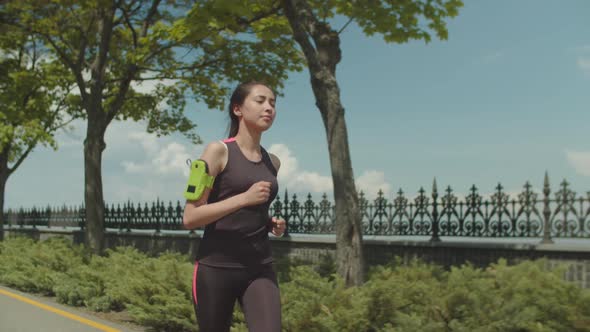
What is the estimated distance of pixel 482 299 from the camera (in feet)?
21.5

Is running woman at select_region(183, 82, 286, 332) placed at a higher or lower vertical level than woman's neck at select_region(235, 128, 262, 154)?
lower

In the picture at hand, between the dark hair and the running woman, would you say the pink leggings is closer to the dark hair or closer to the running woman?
the running woman

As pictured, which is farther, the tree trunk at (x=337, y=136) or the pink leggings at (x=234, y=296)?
the tree trunk at (x=337, y=136)

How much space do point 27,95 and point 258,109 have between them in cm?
2506

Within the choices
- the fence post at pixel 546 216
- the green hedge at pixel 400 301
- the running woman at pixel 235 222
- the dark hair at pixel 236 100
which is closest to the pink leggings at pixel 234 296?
the running woman at pixel 235 222

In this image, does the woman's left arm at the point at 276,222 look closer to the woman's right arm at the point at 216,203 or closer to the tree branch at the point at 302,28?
the woman's right arm at the point at 216,203

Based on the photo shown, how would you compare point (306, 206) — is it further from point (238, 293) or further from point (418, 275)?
point (238, 293)

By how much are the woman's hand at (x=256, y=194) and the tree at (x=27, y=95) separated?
20078 millimetres

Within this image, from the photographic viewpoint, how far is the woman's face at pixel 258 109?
12.0 ft

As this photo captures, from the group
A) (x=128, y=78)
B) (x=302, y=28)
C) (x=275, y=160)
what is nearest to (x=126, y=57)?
(x=128, y=78)

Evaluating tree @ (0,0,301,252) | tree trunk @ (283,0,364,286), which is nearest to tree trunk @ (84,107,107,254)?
tree @ (0,0,301,252)

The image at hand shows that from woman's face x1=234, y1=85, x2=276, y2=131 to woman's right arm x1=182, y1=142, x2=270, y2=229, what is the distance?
0.23 m

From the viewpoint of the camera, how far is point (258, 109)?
364cm

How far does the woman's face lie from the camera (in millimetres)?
3643
